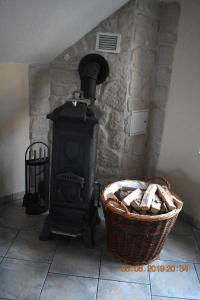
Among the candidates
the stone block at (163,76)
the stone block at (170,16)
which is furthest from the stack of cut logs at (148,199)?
the stone block at (170,16)

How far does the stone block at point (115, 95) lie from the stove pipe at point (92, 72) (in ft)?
0.27

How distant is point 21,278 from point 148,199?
2.85 ft

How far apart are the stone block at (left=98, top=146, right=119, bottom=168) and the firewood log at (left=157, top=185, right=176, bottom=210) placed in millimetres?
527

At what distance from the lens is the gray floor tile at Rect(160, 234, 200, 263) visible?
1.89 meters

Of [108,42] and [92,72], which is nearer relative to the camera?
[92,72]

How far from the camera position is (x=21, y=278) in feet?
5.32

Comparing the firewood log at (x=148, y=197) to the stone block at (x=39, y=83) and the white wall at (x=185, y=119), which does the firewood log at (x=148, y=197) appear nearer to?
the white wall at (x=185, y=119)

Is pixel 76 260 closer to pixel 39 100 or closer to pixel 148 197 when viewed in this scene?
pixel 148 197

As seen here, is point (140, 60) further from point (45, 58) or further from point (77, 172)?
point (77, 172)

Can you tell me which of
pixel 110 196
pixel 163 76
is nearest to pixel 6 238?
pixel 110 196

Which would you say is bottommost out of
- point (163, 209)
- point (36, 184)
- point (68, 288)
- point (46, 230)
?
point (68, 288)

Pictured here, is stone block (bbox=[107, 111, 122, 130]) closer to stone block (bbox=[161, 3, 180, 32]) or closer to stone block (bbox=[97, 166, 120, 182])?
stone block (bbox=[97, 166, 120, 182])

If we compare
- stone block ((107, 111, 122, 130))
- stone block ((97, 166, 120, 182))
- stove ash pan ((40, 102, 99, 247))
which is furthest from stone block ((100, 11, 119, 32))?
stone block ((97, 166, 120, 182))
